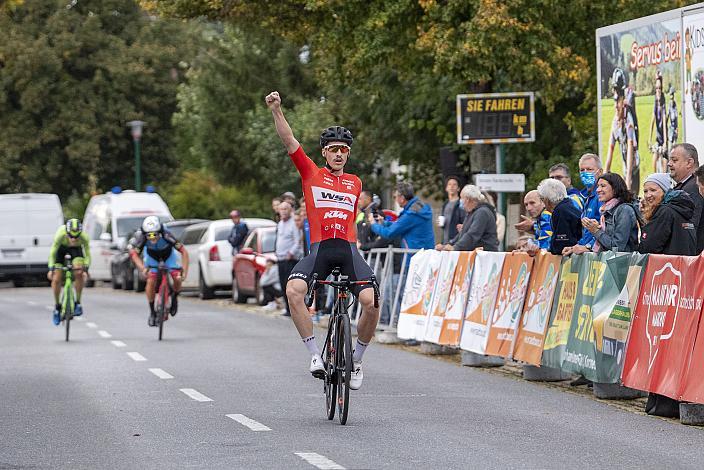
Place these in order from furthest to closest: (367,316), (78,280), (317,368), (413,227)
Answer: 1. (78,280)
2. (413,227)
3. (367,316)
4. (317,368)

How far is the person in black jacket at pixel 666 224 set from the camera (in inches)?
454

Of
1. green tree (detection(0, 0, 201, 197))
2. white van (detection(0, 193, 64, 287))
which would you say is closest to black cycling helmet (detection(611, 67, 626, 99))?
white van (detection(0, 193, 64, 287))

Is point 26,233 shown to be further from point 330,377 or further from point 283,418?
point 330,377

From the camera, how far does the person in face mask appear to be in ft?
43.8

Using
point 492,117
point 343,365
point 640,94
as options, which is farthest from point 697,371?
point 492,117

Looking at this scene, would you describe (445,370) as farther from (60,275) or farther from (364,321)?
(60,275)

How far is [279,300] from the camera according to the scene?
28.1 metres

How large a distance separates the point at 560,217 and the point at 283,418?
376 centimetres

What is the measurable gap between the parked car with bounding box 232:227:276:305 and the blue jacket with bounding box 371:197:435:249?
26.7 feet

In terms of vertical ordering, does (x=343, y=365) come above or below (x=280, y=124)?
below

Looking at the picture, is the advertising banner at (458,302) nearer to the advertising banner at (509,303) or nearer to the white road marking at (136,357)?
the advertising banner at (509,303)

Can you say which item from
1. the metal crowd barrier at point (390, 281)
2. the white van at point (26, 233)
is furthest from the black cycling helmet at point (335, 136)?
the white van at point (26, 233)

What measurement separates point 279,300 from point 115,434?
1772 centimetres

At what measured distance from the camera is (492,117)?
22469 mm
